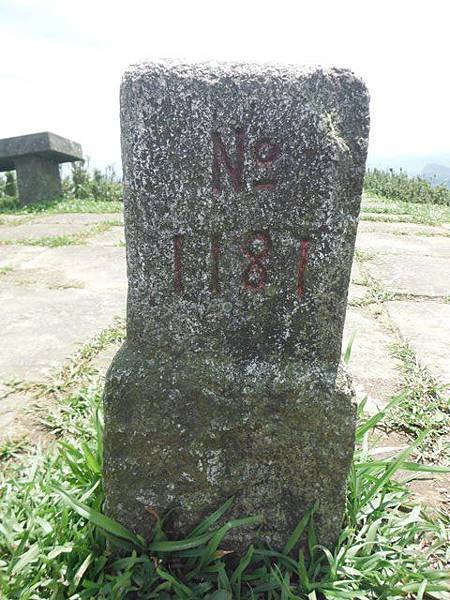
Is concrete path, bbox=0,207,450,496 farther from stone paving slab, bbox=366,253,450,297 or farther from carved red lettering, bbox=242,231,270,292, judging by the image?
carved red lettering, bbox=242,231,270,292

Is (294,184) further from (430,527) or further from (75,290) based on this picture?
(75,290)

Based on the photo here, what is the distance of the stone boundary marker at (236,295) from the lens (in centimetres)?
112

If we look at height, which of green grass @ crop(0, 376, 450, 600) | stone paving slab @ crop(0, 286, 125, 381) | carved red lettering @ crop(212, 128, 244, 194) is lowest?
green grass @ crop(0, 376, 450, 600)

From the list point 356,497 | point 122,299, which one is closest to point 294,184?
point 356,497

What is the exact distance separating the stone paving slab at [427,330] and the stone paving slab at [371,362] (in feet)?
0.40

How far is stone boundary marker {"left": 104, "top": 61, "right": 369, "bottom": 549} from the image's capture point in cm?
112

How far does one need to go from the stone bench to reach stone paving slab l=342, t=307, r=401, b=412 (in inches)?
196

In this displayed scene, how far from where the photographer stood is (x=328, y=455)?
4.28ft

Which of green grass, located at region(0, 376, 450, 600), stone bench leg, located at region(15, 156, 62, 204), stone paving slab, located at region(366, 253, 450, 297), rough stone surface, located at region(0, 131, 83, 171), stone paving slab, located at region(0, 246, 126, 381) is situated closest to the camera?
green grass, located at region(0, 376, 450, 600)

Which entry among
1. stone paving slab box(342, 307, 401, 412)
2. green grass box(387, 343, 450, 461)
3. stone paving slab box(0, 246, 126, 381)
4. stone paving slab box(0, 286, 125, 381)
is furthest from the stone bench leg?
green grass box(387, 343, 450, 461)

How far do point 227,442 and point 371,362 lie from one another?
49.2 inches

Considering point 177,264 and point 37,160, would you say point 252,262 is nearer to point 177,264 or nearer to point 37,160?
point 177,264

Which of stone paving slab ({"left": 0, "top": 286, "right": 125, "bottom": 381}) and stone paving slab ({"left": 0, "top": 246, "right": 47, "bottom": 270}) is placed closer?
stone paving slab ({"left": 0, "top": 286, "right": 125, "bottom": 381})

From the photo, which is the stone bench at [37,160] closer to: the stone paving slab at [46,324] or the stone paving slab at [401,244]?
the stone paving slab at [46,324]
